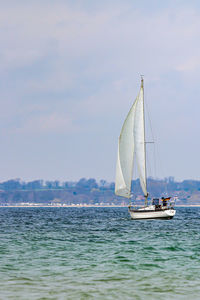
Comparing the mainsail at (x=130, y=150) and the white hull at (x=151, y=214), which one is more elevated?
the mainsail at (x=130, y=150)

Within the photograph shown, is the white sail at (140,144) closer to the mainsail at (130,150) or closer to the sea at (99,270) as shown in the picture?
the mainsail at (130,150)

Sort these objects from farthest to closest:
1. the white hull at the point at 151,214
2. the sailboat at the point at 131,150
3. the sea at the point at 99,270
Answer: 1. the sailboat at the point at 131,150
2. the white hull at the point at 151,214
3. the sea at the point at 99,270

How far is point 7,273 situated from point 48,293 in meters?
5.16

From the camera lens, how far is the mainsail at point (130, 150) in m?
78.7

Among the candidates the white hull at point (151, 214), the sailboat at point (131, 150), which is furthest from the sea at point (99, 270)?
the sailboat at point (131, 150)

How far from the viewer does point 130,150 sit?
79.2m

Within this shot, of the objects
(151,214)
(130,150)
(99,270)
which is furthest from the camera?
(130,150)

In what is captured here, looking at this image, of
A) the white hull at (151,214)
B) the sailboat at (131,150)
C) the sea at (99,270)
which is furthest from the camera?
the sailboat at (131,150)

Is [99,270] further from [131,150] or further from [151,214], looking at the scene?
[131,150]

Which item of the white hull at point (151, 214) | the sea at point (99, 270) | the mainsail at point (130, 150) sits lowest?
the sea at point (99, 270)

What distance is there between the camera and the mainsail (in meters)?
78.7

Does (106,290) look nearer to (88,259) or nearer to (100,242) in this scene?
(88,259)

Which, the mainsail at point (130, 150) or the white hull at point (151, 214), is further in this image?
the mainsail at point (130, 150)

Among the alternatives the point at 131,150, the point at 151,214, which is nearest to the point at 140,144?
the point at 131,150
